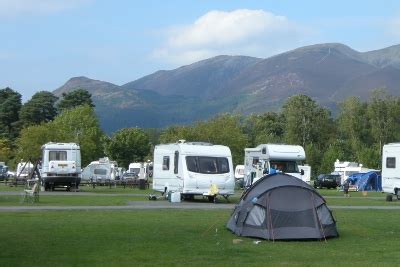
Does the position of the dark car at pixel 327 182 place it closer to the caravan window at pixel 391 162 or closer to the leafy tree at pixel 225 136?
the leafy tree at pixel 225 136

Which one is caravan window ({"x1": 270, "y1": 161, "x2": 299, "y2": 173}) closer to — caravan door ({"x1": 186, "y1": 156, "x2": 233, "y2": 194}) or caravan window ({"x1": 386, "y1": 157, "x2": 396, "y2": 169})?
caravan window ({"x1": 386, "y1": 157, "x2": 396, "y2": 169})

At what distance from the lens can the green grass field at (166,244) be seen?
1303 centimetres

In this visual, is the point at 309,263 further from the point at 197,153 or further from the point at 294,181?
the point at 197,153

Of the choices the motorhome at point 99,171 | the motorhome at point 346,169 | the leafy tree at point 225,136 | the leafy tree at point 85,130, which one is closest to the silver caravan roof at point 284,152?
the motorhome at point 99,171

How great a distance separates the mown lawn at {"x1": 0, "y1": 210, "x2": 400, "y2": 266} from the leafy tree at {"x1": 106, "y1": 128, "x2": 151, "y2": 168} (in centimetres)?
8394

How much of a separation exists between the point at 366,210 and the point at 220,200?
814 cm

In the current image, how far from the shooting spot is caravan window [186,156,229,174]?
101 feet

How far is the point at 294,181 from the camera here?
17.6 meters

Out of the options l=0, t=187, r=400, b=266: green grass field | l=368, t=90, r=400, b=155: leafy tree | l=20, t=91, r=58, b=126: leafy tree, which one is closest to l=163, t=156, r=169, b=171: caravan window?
l=0, t=187, r=400, b=266: green grass field

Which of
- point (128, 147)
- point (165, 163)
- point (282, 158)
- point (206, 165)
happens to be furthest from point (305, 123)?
point (206, 165)

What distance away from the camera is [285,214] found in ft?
54.3

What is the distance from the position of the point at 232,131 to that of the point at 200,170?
39091 millimetres

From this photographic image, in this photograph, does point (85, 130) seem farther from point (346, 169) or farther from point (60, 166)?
point (60, 166)

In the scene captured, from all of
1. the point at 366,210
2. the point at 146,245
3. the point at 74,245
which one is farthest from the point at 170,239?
the point at 366,210
